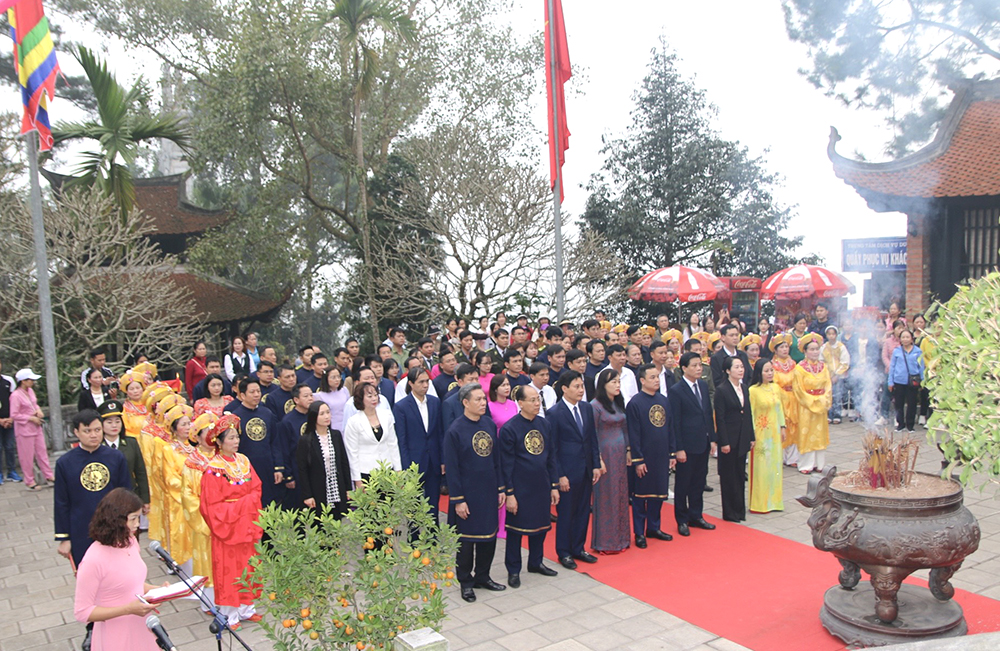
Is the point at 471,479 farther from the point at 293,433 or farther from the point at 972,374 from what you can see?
the point at 972,374

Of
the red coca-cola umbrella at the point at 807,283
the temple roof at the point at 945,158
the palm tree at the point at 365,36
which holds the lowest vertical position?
the red coca-cola umbrella at the point at 807,283

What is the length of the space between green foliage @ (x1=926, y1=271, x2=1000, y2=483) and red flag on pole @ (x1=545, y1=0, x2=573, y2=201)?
6993 millimetres

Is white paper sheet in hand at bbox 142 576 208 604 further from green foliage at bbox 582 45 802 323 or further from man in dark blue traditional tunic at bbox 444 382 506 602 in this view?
green foliage at bbox 582 45 802 323

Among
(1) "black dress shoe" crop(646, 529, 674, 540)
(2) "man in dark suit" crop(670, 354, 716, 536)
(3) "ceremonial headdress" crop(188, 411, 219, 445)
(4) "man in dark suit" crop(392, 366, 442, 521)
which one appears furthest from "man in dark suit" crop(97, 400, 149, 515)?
(2) "man in dark suit" crop(670, 354, 716, 536)

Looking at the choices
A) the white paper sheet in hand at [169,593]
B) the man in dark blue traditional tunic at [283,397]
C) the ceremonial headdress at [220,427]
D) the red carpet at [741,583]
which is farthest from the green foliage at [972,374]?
the man in dark blue traditional tunic at [283,397]

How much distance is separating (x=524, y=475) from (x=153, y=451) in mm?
3046

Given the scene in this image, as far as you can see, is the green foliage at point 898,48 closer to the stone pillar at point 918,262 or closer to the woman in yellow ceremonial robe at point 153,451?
the stone pillar at point 918,262

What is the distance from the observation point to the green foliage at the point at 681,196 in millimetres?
18609

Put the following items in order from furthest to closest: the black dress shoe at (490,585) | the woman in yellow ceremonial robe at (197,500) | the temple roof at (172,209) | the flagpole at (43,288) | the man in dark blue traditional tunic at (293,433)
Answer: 1. the temple roof at (172,209)
2. the flagpole at (43,288)
3. the man in dark blue traditional tunic at (293,433)
4. the black dress shoe at (490,585)
5. the woman in yellow ceremonial robe at (197,500)

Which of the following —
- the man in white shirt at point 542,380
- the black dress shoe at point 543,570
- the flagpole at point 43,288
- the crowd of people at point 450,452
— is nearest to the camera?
the crowd of people at point 450,452

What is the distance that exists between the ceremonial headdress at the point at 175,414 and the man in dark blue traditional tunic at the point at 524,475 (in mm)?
2436

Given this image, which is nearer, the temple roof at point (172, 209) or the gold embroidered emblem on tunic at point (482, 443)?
the gold embroidered emblem on tunic at point (482, 443)

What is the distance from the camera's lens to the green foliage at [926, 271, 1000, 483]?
3684 mm

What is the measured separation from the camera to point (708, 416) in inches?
288
